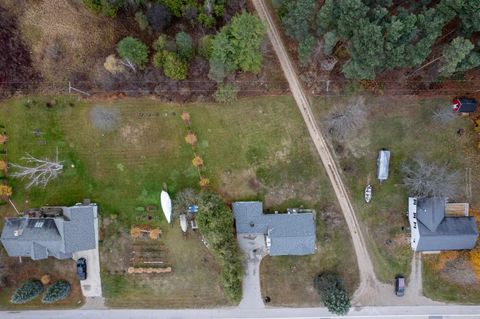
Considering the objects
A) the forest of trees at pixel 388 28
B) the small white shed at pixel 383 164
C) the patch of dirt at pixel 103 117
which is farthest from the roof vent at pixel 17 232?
the small white shed at pixel 383 164

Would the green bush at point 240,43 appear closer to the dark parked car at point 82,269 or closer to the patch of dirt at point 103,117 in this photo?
the patch of dirt at point 103,117

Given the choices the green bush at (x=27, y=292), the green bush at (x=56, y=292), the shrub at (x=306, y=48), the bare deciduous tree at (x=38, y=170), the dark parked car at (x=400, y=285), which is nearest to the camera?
the shrub at (x=306, y=48)

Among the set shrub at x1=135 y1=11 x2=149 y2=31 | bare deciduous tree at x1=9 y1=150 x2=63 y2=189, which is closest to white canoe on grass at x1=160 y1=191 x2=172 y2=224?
bare deciduous tree at x1=9 y1=150 x2=63 y2=189

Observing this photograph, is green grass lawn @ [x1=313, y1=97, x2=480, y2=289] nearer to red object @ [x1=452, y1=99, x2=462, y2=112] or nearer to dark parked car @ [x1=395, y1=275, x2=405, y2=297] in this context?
red object @ [x1=452, y1=99, x2=462, y2=112]

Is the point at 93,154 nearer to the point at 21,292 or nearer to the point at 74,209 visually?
the point at 74,209

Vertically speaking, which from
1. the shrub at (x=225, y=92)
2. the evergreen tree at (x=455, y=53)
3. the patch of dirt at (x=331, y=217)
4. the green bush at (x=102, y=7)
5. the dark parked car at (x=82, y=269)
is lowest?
the dark parked car at (x=82, y=269)

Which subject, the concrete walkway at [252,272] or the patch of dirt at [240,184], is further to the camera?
the concrete walkway at [252,272]

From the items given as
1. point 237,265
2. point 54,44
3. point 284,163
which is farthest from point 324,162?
point 54,44
